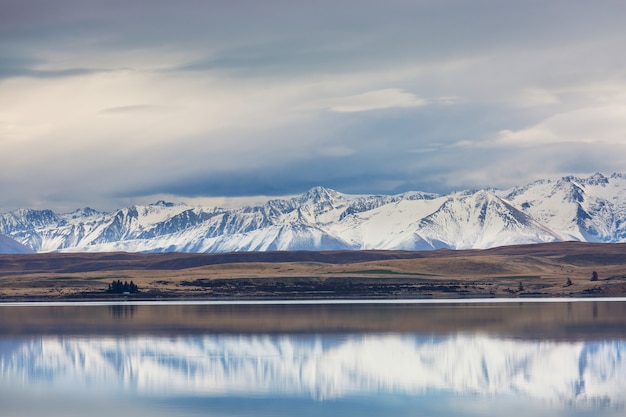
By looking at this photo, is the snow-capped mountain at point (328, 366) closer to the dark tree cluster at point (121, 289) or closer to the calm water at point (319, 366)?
the calm water at point (319, 366)

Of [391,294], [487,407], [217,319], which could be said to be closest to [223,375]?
[487,407]

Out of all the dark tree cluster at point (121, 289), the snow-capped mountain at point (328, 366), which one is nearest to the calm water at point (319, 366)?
the snow-capped mountain at point (328, 366)

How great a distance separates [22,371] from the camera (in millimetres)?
53344

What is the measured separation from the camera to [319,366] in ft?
173

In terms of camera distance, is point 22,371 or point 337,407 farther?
point 22,371

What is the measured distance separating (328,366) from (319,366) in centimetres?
44

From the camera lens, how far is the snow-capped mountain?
150 feet

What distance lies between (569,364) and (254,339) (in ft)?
70.5

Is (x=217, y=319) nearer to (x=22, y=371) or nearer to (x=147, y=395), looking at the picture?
(x=22, y=371)

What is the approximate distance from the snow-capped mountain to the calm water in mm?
86

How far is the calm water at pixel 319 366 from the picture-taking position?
41.6 metres

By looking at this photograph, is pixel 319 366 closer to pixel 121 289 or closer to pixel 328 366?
pixel 328 366

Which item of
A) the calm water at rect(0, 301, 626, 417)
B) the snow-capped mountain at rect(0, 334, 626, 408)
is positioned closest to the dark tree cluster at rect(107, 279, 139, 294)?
the calm water at rect(0, 301, 626, 417)

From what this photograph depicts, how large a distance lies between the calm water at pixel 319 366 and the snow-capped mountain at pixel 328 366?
0.09 metres
